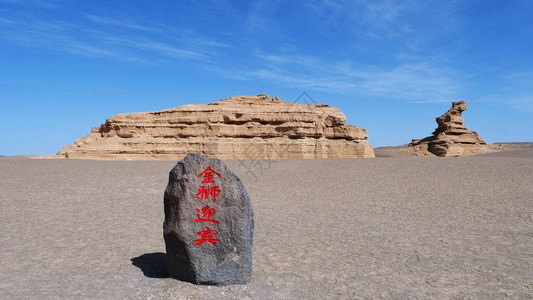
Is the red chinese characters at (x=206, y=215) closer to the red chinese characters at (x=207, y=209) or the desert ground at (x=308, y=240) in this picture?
the red chinese characters at (x=207, y=209)

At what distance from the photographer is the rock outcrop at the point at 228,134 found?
26453 mm

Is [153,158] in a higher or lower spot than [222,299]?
higher

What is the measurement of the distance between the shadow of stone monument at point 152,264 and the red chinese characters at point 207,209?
0.89 metres

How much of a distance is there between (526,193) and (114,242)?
12068 millimetres

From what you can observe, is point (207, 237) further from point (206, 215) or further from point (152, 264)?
point (152, 264)

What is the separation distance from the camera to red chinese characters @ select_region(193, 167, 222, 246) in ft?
15.9

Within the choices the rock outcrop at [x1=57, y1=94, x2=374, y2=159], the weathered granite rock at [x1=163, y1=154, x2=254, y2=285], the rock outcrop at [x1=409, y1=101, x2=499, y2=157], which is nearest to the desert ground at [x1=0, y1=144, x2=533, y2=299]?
the weathered granite rock at [x1=163, y1=154, x2=254, y2=285]

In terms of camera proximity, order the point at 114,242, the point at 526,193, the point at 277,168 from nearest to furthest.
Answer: the point at 114,242, the point at 526,193, the point at 277,168

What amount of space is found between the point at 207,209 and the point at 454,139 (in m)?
37.5

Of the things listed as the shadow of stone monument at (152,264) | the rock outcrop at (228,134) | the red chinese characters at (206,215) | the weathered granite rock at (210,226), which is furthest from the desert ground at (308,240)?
the rock outcrop at (228,134)

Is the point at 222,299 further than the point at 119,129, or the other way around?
the point at 119,129

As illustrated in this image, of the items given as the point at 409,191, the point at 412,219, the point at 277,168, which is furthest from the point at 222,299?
the point at 277,168

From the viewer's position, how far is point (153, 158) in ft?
86.9

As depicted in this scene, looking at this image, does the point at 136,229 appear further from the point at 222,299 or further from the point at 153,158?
the point at 153,158
